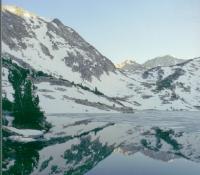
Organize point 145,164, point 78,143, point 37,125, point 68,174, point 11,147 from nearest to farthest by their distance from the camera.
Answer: point 68,174
point 145,164
point 11,147
point 78,143
point 37,125

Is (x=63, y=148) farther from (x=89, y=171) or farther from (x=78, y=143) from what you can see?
(x=89, y=171)

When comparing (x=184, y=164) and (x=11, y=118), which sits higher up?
(x=11, y=118)

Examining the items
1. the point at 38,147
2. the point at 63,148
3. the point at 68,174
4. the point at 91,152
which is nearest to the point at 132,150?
the point at 91,152

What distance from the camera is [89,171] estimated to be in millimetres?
52281

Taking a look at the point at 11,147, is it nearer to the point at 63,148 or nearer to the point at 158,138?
the point at 63,148

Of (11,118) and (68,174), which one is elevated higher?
(11,118)

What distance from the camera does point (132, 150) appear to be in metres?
74.8

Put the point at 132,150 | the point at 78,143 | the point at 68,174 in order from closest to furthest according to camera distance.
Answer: the point at 68,174 → the point at 132,150 → the point at 78,143

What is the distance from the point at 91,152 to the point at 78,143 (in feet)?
40.9

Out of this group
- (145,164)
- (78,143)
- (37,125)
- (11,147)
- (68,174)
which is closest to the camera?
(68,174)

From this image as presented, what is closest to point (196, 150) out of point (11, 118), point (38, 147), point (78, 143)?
point (78, 143)

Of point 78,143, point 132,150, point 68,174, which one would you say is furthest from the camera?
point 78,143

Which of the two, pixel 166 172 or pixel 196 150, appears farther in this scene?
pixel 196 150

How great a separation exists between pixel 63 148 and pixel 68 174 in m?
23.9
